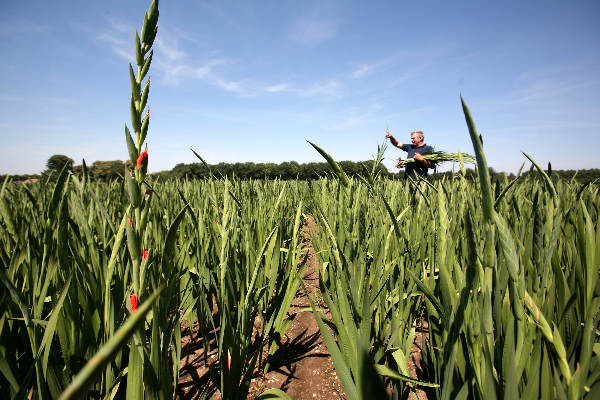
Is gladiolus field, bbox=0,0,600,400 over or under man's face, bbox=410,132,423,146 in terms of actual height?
under

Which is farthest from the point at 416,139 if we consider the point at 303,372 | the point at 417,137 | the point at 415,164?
the point at 303,372

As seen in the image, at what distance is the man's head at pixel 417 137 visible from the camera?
20.4 feet

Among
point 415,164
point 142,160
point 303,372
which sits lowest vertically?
point 303,372

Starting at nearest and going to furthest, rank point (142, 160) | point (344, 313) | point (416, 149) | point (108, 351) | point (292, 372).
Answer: point (108, 351) < point (142, 160) < point (344, 313) < point (292, 372) < point (416, 149)

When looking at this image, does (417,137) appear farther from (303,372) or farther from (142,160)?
(142,160)

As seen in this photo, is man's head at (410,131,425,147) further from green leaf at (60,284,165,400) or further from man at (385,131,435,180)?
green leaf at (60,284,165,400)

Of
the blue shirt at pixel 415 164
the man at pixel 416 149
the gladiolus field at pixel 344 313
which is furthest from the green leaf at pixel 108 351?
the man at pixel 416 149

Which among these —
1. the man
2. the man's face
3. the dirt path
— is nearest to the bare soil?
the dirt path

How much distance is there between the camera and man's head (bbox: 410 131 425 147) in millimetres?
6230

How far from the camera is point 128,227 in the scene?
1.41 ft

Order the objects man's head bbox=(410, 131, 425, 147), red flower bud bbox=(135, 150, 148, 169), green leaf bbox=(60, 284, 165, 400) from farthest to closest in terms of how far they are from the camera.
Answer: man's head bbox=(410, 131, 425, 147) → red flower bud bbox=(135, 150, 148, 169) → green leaf bbox=(60, 284, 165, 400)

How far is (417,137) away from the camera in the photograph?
246 inches

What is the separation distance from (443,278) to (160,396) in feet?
2.10

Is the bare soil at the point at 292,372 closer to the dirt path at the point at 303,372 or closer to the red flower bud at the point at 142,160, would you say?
the dirt path at the point at 303,372
